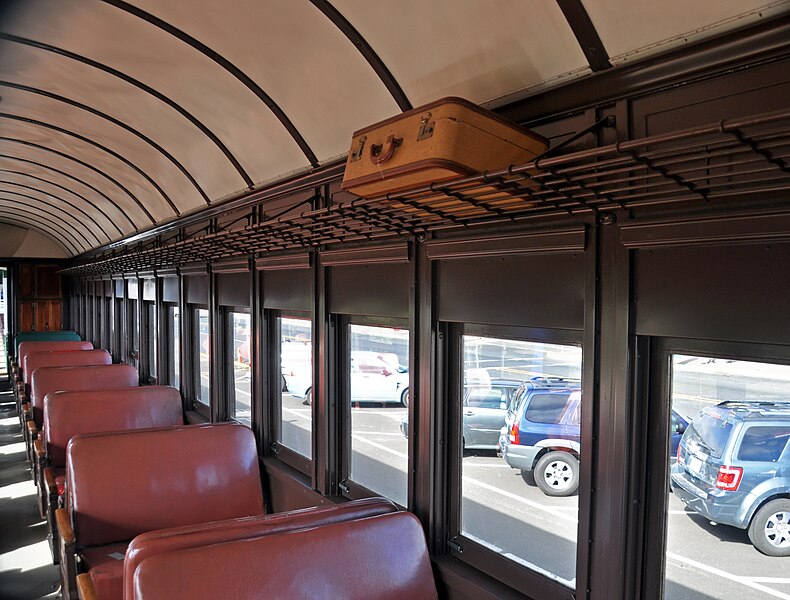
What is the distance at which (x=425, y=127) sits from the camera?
6.57ft

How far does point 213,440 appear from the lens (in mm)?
3955

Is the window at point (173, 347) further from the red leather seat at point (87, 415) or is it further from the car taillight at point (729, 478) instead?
the car taillight at point (729, 478)

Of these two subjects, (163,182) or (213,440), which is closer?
(213,440)

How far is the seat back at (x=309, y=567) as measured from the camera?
2.12 metres

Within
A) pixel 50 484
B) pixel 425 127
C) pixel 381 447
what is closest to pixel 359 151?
pixel 425 127

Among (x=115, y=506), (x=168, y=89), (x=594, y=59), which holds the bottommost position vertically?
(x=115, y=506)

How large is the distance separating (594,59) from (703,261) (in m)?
0.80

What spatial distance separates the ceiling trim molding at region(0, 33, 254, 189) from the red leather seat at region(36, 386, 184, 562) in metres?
2.09

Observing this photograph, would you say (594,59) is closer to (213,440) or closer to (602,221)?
(602,221)

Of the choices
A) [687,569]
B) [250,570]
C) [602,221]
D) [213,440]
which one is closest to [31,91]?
[213,440]

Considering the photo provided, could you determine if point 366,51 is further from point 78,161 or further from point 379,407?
point 78,161

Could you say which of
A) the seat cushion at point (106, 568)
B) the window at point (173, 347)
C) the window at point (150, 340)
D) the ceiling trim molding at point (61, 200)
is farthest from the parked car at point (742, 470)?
the ceiling trim molding at point (61, 200)

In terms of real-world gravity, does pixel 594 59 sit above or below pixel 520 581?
above

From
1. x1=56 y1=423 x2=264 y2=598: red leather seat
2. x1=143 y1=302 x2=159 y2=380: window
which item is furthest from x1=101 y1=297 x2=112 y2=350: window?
x1=56 y1=423 x2=264 y2=598: red leather seat
